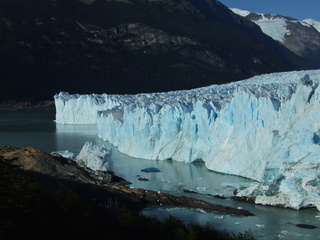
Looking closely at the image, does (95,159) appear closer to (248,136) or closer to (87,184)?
(87,184)

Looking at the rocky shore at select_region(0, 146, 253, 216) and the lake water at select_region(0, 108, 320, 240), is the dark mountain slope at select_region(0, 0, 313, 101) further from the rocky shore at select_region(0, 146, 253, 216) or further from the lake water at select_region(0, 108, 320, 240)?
the rocky shore at select_region(0, 146, 253, 216)

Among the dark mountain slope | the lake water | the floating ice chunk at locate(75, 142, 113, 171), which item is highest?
the dark mountain slope

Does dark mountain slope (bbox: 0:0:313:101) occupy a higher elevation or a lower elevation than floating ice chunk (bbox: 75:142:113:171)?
higher

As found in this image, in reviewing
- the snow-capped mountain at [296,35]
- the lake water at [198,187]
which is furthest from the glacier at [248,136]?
the snow-capped mountain at [296,35]

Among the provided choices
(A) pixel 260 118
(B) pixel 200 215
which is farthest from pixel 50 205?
(A) pixel 260 118

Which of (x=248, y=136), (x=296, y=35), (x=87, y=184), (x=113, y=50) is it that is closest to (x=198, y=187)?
(x=248, y=136)

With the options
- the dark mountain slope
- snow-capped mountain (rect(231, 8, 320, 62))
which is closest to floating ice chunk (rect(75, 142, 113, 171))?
the dark mountain slope

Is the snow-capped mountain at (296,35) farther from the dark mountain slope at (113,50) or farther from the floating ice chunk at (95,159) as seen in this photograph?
the floating ice chunk at (95,159)

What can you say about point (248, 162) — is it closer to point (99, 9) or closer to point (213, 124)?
point (213, 124)
